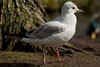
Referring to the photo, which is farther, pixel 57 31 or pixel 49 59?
pixel 49 59

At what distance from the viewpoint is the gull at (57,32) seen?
19.8 ft

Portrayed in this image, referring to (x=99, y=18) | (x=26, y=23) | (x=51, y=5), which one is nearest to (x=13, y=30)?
(x=26, y=23)

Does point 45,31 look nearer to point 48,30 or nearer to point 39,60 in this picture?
point 48,30

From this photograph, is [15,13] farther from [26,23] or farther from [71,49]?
[71,49]

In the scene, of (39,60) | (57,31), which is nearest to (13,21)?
(39,60)

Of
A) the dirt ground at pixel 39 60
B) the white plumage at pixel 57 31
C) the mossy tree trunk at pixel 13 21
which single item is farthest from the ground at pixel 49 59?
the white plumage at pixel 57 31

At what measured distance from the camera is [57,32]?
611cm

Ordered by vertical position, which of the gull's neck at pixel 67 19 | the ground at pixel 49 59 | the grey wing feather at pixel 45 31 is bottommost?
the ground at pixel 49 59

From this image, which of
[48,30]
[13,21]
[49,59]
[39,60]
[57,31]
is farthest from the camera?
[13,21]

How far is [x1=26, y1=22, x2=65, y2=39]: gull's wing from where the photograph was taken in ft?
20.0

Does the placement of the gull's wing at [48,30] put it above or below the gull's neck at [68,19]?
below

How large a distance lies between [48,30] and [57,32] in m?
0.24

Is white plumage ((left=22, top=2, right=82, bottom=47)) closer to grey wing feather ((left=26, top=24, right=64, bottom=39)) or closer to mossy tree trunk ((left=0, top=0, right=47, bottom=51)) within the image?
grey wing feather ((left=26, top=24, right=64, bottom=39))

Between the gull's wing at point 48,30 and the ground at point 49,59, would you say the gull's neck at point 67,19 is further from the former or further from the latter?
the ground at point 49,59
